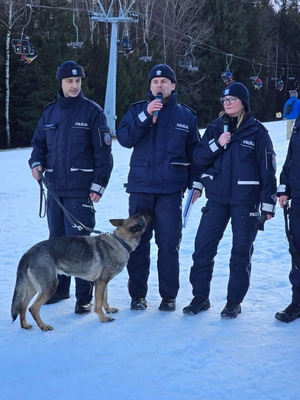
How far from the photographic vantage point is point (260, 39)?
47000mm

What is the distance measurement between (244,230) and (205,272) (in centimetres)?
51

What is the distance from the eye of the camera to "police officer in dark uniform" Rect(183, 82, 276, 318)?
4.14m

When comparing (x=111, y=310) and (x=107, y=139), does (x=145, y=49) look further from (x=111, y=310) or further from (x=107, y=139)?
(x=111, y=310)

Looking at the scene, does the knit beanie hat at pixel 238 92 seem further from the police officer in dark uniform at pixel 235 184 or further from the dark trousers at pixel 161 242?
the dark trousers at pixel 161 242

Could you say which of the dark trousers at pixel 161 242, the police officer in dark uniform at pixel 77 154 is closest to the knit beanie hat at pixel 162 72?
the police officer in dark uniform at pixel 77 154

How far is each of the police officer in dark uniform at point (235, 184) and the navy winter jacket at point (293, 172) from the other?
142mm

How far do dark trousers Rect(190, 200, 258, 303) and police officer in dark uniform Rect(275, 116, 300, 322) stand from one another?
0.90 ft

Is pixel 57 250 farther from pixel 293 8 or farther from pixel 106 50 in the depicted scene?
pixel 293 8

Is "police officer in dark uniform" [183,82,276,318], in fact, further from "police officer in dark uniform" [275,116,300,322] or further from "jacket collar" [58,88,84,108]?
"jacket collar" [58,88,84,108]

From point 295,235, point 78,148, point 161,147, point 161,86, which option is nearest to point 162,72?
point 161,86

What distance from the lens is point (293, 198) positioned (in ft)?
13.6

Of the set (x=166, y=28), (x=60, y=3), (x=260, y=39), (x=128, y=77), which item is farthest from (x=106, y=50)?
(x=260, y=39)

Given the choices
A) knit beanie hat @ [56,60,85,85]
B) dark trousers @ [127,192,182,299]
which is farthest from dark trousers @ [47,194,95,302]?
knit beanie hat @ [56,60,85,85]

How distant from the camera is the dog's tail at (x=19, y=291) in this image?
3.96 m
